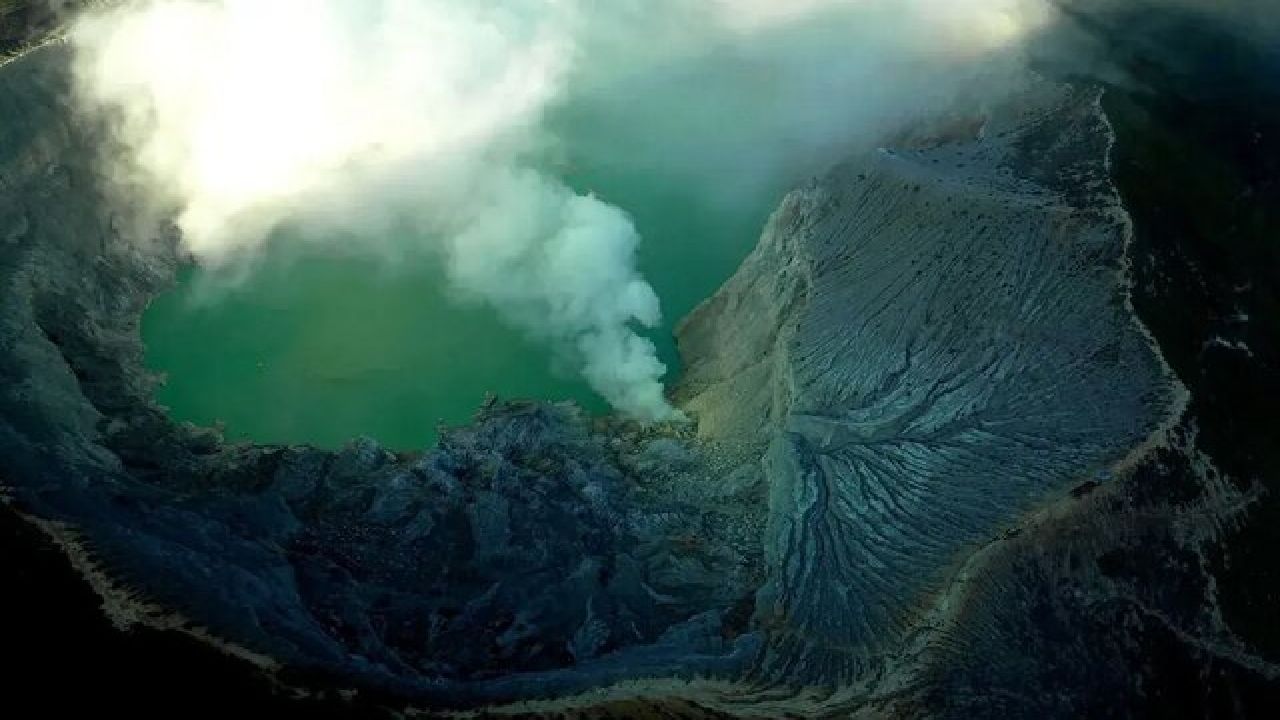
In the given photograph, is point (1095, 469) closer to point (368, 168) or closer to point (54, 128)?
point (368, 168)

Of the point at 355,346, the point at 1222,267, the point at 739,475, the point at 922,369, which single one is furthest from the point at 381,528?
the point at 1222,267

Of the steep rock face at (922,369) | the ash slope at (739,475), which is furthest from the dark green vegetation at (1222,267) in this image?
the ash slope at (739,475)

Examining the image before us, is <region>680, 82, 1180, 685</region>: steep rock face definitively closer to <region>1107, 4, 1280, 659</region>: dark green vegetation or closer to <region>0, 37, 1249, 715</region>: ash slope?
<region>0, 37, 1249, 715</region>: ash slope

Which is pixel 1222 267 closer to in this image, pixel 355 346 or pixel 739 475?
pixel 739 475

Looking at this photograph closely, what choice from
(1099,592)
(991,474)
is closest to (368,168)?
(991,474)

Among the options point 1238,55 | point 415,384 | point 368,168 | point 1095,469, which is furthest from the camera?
point 368,168

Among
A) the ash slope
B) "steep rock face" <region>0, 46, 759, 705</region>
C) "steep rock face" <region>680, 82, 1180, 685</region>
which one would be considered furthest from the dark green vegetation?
"steep rock face" <region>0, 46, 759, 705</region>
